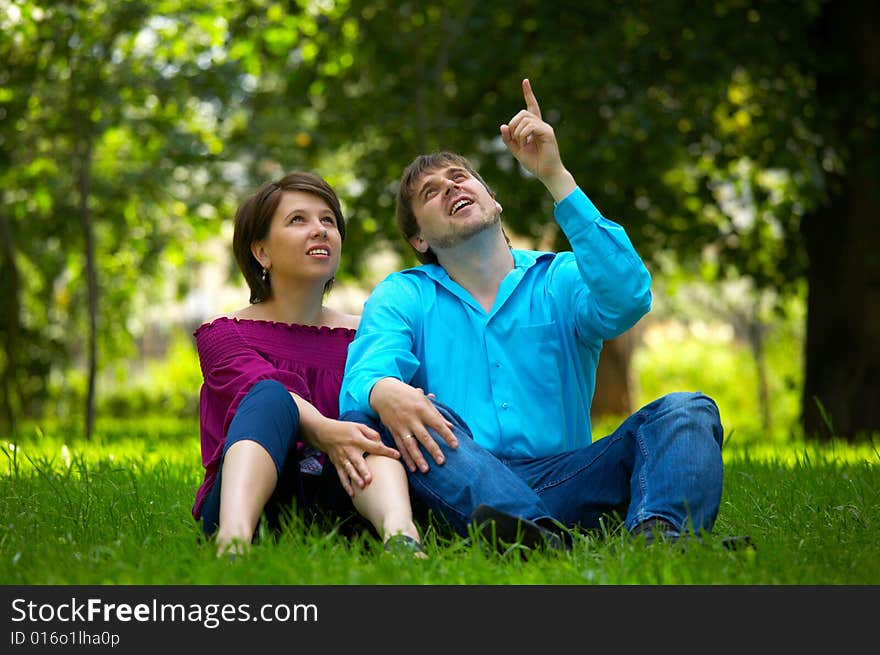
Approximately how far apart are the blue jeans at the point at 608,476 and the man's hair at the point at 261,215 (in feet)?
2.60

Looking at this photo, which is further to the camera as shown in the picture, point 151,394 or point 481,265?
point 151,394

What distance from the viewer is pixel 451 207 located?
132 inches

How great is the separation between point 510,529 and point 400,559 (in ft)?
1.03

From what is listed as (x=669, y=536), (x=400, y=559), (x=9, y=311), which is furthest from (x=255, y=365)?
(x=9, y=311)

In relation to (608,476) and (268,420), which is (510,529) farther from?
(268,420)

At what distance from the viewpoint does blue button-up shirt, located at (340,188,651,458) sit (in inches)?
125

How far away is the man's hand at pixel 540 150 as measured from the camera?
3.09 m

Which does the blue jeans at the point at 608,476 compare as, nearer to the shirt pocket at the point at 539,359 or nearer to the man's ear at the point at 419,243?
the shirt pocket at the point at 539,359

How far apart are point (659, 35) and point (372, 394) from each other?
5.48 meters

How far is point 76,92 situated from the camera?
7953 millimetres

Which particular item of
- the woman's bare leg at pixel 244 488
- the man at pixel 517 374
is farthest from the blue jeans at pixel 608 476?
the woman's bare leg at pixel 244 488

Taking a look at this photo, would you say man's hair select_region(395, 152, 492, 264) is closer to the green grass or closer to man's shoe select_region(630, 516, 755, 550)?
the green grass
